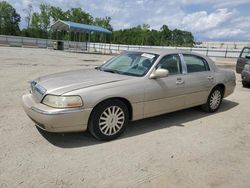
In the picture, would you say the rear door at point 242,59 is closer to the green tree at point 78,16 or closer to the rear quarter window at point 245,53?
the rear quarter window at point 245,53

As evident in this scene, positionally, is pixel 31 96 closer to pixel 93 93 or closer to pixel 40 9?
pixel 93 93

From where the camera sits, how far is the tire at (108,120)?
4223 mm

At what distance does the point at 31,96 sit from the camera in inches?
180

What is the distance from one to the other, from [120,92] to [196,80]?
6.94ft

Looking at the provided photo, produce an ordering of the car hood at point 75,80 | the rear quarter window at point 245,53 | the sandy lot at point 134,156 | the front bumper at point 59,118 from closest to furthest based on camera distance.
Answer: the sandy lot at point 134,156
the front bumper at point 59,118
the car hood at point 75,80
the rear quarter window at point 245,53

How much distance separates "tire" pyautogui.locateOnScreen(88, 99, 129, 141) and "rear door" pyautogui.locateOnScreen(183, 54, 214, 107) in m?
1.67

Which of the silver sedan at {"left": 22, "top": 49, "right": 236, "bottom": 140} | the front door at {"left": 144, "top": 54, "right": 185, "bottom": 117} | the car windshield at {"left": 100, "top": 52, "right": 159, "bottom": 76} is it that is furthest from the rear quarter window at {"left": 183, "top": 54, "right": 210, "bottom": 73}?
the car windshield at {"left": 100, "top": 52, "right": 159, "bottom": 76}

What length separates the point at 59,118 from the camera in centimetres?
389

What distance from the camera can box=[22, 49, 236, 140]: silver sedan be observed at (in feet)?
13.1

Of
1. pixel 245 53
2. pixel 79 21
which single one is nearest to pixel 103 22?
pixel 79 21

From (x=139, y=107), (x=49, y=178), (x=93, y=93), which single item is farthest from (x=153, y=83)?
(x=49, y=178)

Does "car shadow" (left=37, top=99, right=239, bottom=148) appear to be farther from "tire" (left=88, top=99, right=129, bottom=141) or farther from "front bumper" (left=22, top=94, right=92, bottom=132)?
"front bumper" (left=22, top=94, right=92, bottom=132)

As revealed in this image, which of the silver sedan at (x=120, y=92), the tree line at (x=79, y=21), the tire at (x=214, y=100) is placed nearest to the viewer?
the silver sedan at (x=120, y=92)

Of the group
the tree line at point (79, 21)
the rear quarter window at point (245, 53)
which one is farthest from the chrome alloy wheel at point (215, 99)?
the tree line at point (79, 21)
